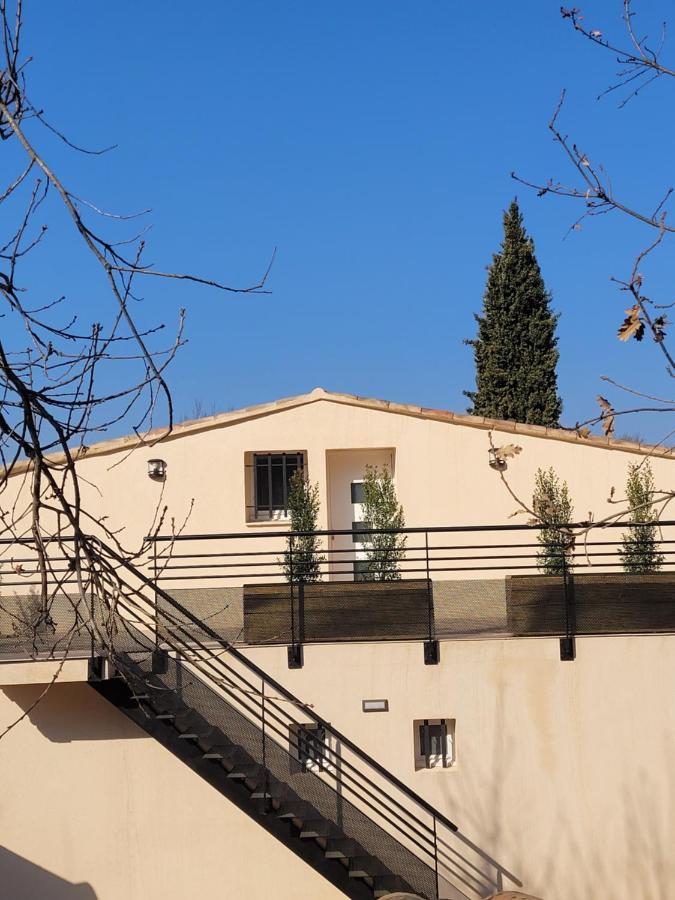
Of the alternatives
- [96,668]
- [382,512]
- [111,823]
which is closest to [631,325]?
[96,668]

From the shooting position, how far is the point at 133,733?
1109 cm

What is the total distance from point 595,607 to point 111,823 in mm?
5289

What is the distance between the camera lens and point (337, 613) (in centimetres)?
1168

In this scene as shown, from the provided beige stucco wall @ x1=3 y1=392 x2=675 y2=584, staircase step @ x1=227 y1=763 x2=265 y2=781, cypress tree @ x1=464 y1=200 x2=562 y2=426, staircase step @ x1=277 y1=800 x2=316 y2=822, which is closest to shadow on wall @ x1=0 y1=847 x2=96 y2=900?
staircase step @ x1=227 y1=763 x2=265 y2=781

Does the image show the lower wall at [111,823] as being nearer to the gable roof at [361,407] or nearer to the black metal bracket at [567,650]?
the black metal bracket at [567,650]

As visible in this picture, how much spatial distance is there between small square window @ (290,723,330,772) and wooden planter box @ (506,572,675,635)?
2.27 metres

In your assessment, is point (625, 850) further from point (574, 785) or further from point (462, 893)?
point (462, 893)

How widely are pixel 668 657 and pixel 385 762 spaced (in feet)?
10.1

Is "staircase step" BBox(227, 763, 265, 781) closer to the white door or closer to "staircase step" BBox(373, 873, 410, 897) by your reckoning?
"staircase step" BBox(373, 873, 410, 897)

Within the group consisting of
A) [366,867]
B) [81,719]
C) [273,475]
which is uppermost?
[273,475]

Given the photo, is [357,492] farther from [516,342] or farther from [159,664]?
[516,342]

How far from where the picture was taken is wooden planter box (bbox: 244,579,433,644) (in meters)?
11.6

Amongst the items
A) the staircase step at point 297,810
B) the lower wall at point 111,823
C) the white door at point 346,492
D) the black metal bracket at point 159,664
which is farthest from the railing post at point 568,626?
the white door at point 346,492

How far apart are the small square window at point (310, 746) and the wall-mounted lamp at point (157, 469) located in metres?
5.60
